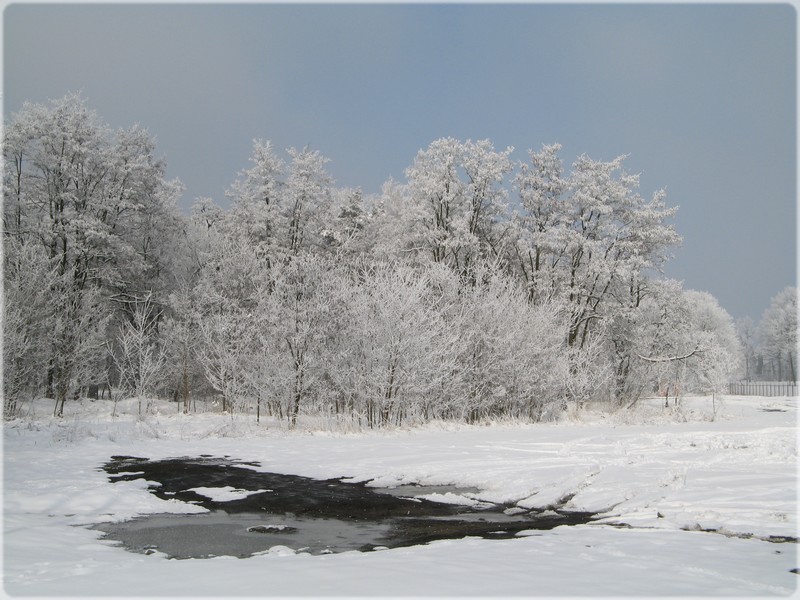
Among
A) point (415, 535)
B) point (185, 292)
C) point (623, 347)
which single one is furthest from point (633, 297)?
point (415, 535)

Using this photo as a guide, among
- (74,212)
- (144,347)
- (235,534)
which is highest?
(74,212)

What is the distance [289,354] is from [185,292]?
12763 mm

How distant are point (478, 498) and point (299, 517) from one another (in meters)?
3.03

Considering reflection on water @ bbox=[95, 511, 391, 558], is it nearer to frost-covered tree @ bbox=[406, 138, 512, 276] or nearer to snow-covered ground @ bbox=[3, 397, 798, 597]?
snow-covered ground @ bbox=[3, 397, 798, 597]

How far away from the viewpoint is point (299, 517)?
8.86m

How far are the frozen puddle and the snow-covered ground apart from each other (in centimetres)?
40

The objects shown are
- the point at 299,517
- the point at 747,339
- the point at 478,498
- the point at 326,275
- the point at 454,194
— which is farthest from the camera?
the point at 747,339

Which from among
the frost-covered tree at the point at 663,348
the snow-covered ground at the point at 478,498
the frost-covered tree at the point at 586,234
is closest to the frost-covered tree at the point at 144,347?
the snow-covered ground at the point at 478,498

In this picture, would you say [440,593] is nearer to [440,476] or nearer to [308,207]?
[440,476]

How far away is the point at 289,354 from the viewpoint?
24344 millimetres

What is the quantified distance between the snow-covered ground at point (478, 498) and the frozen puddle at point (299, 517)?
397mm

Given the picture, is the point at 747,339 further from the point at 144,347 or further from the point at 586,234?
the point at 144,347

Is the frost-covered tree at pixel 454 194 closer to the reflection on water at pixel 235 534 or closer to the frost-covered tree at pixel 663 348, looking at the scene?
the frost-covered tree at pixel 663 348

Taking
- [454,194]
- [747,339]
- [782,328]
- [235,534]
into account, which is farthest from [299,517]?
[747,339]
